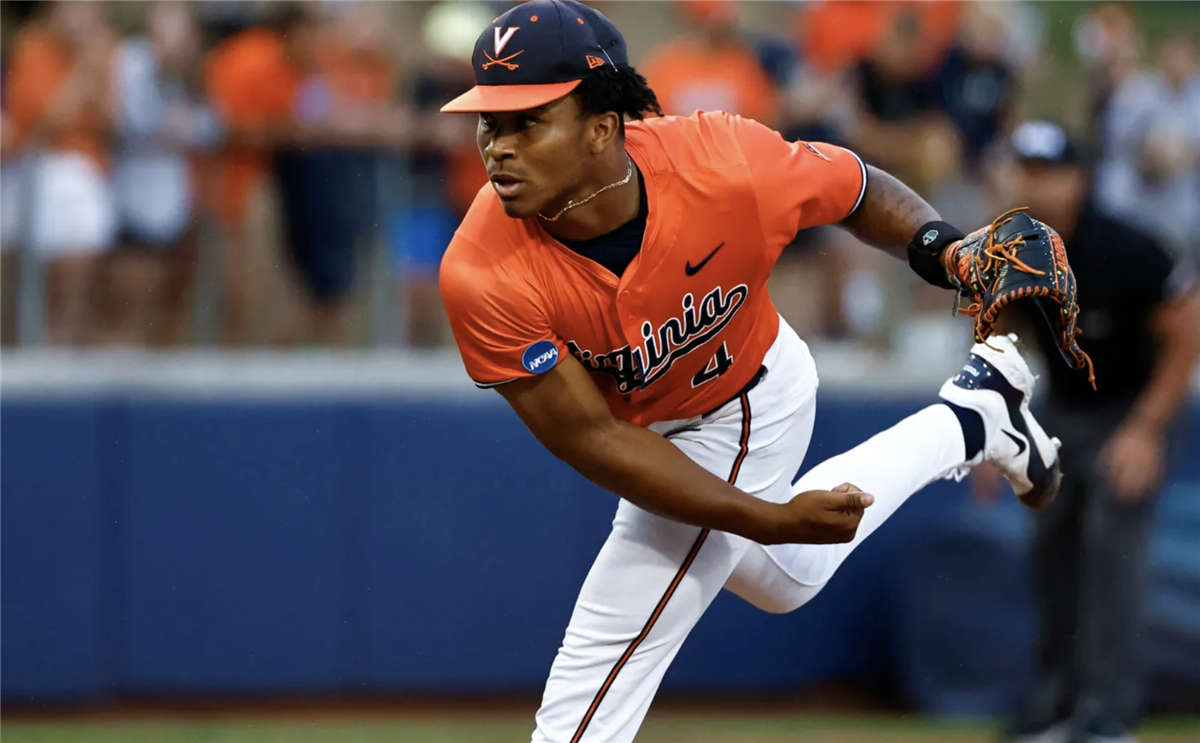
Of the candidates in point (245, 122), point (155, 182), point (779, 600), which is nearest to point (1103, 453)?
point (779, 600)

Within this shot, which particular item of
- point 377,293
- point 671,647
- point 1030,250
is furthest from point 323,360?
point 1030,250

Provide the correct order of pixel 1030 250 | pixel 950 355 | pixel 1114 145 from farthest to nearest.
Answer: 1. pixel 1114 145
2. pixel 950 355
3. pixel 1030 250

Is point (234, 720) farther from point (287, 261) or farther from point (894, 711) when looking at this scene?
point (894, 711)

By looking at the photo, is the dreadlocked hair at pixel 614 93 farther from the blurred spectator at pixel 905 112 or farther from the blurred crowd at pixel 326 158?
the blurred spectator at pixel 905 112

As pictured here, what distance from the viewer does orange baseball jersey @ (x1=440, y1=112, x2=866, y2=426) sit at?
3.64 meters

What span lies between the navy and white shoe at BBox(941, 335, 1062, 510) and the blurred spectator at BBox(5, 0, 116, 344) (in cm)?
442

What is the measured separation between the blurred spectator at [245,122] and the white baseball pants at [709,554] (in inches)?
139

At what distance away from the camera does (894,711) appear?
729 cm

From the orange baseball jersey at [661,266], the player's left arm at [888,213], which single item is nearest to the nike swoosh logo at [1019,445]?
the player's left arm at [888,213]

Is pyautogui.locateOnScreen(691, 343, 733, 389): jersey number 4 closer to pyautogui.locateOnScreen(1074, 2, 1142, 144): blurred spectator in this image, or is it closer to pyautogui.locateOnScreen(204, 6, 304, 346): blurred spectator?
pyautogui.locateOnScreen(204, 6, 304, 346): blurred spectator

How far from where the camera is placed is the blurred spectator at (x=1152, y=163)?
7918 mm

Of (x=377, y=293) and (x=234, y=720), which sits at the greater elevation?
(x=377, y=293)

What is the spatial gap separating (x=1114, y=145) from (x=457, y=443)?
13.5 feet

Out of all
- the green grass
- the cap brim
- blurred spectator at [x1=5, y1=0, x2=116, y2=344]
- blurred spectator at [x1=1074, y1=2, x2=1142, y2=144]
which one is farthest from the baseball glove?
blurred spectator at [x1=1074, y1=2, x2=1142, y2=144]
